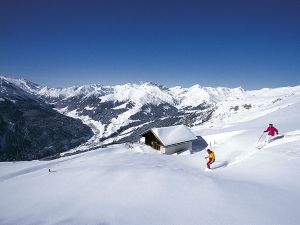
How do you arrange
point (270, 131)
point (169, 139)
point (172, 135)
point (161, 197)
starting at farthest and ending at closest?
point (172, 135) < point (169, 139) < point (270, 131) < point (161, 197)

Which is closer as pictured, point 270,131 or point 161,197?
point 161,197

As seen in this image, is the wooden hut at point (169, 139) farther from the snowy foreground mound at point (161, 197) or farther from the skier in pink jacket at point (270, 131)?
the snowy foreground mound at point (161, 197)

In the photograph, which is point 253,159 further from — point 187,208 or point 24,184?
point 24,184

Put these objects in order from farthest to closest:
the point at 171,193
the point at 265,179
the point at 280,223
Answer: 1. the point at 265,179
2. the point at 171,193
3. the point at 280,223

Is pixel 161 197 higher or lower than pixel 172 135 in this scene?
lower

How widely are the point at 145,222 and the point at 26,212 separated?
230 inches

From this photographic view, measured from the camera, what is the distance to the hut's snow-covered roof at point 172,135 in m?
42.0

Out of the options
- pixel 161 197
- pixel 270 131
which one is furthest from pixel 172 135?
pixel 161 197

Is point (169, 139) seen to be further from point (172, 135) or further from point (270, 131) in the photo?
point (270, 131)

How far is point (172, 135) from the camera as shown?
43.8 m

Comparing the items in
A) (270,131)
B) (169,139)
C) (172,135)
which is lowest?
(169,139)

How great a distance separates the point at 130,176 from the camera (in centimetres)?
1526

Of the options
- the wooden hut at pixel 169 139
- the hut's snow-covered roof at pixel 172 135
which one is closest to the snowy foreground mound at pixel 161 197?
the wooden hut at pixel 169 139

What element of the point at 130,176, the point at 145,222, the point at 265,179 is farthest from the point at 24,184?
the point at 265,179
